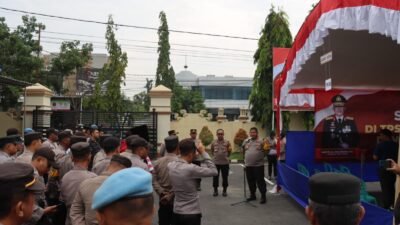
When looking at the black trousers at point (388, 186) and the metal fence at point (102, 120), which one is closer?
the black trousers at point (388, 186)

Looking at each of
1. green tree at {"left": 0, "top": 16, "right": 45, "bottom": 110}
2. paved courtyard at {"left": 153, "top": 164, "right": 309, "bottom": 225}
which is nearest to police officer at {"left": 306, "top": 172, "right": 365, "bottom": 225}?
paved courtyard at {"left": 153, "top": 164, "right": 309, "bottom": 225}

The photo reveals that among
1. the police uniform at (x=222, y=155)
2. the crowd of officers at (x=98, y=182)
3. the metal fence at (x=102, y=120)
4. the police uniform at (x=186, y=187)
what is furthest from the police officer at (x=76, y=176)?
the metal fence at (x=102, y=120)

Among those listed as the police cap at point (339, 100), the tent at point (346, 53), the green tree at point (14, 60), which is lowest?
the police cap at point (339, 100)

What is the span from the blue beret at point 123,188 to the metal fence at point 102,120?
1572cm

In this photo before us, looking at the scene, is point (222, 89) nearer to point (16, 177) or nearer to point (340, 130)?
point (340, 130)

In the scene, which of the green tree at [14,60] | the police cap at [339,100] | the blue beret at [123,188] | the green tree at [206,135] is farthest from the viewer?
the green tree at [206,135]

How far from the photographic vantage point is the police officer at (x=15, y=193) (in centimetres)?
252

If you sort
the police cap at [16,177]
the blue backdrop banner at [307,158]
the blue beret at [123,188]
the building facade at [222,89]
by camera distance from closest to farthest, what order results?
the blue beret at [123,188], the police cap at [16,177], the blue backdrop banner at [307,158], the building facade at [222,89]

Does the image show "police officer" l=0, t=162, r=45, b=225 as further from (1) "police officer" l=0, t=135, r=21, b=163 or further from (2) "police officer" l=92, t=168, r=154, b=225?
(1) "police officer" l=0, t=135, r=21, b=163

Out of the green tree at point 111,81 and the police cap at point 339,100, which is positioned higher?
the green tree at point 111,81

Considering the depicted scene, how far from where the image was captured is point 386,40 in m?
9.74

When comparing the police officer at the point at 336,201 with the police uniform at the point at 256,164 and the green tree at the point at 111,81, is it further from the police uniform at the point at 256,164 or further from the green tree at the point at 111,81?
the green tree at the point at 111,81

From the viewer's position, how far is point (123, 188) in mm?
1968

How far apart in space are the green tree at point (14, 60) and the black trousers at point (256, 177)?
13992mm
